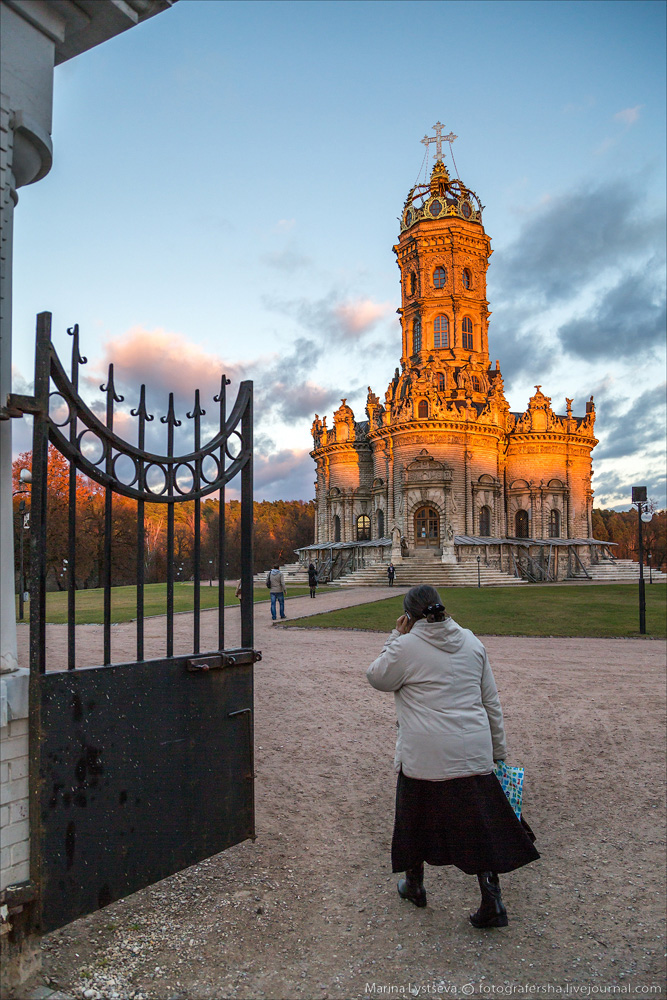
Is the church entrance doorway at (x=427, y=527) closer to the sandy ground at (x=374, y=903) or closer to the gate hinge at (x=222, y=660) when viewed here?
the sandy ground at (x=374, y=903)

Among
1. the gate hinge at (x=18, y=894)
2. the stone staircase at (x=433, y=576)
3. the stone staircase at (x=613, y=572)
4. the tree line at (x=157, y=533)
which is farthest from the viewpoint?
→ the stone staircase at (x=613, y=572)

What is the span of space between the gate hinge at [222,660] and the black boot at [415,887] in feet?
5.42

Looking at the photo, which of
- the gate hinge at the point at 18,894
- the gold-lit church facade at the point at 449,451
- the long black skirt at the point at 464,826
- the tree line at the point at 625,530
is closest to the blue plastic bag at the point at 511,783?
the long black skirt at the point at 464,826

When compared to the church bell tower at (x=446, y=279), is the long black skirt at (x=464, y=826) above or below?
below

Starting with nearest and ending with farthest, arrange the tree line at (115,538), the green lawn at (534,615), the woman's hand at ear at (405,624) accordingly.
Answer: the woman's hand at ear at (405,624) → the green lawn at (534,615) → the tree line at (115,538)

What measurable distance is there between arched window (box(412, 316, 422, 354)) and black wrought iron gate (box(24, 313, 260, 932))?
4933 cm

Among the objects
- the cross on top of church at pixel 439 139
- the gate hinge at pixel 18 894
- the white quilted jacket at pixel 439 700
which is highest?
the cross on top of church at pixel 439 139

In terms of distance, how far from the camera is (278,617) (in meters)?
21.4

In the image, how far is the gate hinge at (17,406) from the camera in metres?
3.56

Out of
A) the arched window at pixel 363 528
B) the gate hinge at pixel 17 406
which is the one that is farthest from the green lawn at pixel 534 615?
the arched window at pixel 363 528

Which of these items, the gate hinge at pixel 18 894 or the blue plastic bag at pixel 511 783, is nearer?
the gate hinge at pixel 18 894

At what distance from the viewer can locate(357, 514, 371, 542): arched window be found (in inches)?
2036

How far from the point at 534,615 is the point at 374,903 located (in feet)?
57.8

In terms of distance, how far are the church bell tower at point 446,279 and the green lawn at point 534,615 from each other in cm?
2612
